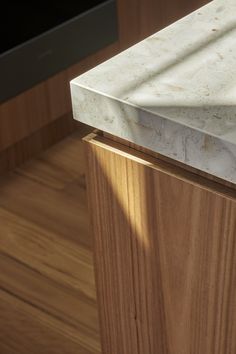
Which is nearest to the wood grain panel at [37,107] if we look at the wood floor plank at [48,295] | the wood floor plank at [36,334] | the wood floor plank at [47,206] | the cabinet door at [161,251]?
the wood floor plank at [47,206]

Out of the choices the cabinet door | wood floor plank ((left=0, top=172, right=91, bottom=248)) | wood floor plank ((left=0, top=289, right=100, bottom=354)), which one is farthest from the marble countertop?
wood floor plank ((left=0, top=172, right=91, bottom=248))

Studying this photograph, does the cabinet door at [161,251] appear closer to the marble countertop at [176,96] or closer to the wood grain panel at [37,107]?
the marble countertop at [176,96]

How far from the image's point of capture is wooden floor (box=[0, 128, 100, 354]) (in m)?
1.61

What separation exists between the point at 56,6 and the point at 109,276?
114 cm

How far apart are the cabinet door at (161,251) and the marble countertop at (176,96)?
0.03m

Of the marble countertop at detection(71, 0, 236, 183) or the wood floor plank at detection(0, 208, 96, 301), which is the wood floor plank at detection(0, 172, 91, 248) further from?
the marble countertop at detection(71, 0, 236, 183)

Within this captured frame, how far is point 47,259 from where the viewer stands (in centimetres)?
180

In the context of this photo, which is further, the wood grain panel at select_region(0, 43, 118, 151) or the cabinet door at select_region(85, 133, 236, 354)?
the wood grain panel at select_region(0, 43, 118, 151)

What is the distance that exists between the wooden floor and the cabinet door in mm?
732

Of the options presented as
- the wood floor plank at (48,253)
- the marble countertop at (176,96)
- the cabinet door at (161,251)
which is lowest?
the wood floor plank at (48,253)

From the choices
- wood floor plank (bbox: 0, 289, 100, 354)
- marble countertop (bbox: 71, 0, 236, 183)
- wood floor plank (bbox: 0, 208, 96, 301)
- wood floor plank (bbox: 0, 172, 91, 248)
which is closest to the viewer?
marble countertop (bbox: 71, 0, 236, 183)

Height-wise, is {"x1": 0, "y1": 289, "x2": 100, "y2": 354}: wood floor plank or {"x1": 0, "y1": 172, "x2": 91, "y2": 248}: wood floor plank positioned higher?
{"x1": 0, "y1": 172, "x2": 91, "y2": 248}: wood floor plank

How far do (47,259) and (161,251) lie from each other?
1035 mm

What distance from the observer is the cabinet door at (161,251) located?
73 cm
